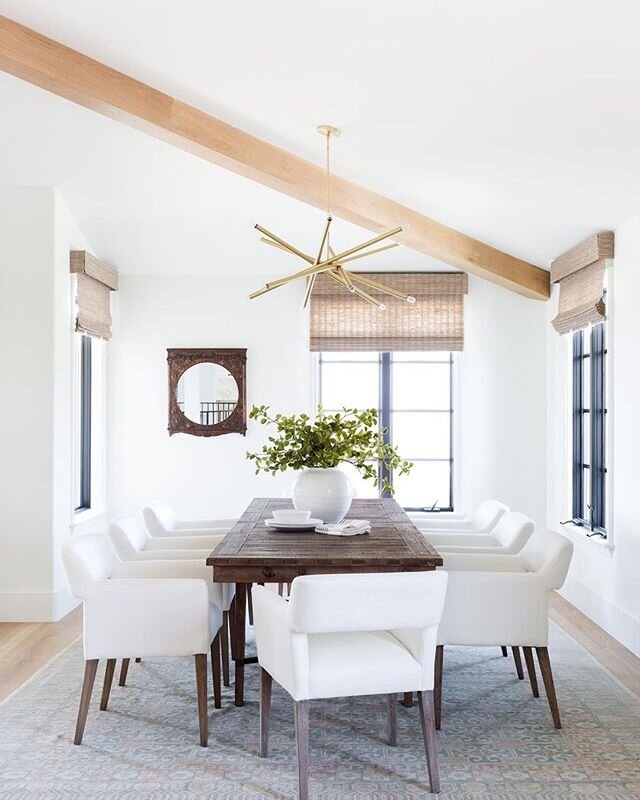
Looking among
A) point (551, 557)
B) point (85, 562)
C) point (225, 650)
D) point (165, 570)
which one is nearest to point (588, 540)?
point (551, 557)

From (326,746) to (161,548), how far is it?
5.07 feet

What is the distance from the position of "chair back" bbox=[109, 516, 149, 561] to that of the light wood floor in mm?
762

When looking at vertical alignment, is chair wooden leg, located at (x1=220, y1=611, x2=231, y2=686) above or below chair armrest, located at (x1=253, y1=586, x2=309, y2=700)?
below

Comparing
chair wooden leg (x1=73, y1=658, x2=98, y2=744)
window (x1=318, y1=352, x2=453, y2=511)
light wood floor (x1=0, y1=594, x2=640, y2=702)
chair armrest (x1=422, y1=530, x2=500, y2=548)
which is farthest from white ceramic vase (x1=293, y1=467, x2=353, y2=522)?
window (x1=318, y1=352, x2=453, y2=511)

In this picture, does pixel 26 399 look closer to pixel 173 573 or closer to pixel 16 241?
pixel 16 241

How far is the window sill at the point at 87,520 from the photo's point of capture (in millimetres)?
5875

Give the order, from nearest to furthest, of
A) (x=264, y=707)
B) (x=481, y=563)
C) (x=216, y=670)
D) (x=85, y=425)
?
(x=264, y=707)
(x=216, y=670)
(x=481, y=563)
(x=85, y=425)

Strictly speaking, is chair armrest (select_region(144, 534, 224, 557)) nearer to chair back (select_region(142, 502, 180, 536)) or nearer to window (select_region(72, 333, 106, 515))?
chair back (select_region(142, 502, 180, 536))

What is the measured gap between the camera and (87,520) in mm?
6172

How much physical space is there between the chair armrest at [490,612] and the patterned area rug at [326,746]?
15.1 inches

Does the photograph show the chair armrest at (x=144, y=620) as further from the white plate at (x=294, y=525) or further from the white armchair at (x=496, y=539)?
the white armchair at (x=496, y=539)

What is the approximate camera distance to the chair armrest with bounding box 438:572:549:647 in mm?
3486

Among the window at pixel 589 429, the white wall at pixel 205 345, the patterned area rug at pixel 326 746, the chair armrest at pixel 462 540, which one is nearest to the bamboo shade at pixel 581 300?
the window at pixel 589 429

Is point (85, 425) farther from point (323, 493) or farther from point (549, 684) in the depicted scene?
point (549, 684)
